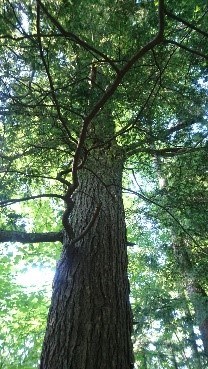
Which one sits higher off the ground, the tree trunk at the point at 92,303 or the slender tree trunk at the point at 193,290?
the slender tree trunk at the point at 193,290

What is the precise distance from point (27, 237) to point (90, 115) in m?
2.02

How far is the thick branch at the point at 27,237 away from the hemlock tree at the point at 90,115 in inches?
0.4

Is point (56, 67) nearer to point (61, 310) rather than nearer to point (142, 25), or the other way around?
point (142, 25)

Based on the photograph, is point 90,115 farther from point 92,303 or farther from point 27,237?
point 27,237

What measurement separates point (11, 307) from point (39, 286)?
102 centimetres

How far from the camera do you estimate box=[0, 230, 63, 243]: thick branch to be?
3588mm

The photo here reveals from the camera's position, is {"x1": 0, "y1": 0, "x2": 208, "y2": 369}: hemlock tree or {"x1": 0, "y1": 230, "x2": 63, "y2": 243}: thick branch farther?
{"x1": 0, "y1": 230, "x2": 63, "y2": 243}: thick branch

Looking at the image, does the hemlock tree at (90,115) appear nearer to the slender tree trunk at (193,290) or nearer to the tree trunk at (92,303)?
the tree trunk at (92,303)

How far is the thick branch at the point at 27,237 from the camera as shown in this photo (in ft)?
11.8

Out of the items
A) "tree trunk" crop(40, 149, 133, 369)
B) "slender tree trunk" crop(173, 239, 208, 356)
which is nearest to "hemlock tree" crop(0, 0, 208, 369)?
"tree trunk" crop(40, 149, 133, 369)

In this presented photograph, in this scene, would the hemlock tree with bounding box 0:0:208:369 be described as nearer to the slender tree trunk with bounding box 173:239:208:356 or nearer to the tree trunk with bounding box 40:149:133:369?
the tree trunk with bounding box 40:149:133:369

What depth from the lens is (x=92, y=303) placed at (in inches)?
103

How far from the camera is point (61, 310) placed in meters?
2.63

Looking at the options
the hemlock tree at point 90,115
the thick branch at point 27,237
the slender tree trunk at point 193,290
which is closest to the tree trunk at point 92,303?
the hemlock tree at point 90,115
